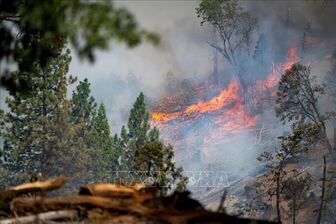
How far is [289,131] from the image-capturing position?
7900cm

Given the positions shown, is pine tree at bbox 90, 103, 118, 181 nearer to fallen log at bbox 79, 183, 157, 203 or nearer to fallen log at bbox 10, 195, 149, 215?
fallen log at bbox 10, 195, 149, 215

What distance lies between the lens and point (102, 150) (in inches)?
2500

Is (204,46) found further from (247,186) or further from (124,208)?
(124,208)

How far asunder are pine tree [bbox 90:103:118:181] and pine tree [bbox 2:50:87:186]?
3386 millimetres

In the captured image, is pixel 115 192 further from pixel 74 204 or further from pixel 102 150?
pixel 102 150

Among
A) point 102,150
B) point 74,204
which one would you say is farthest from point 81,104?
point 74,204

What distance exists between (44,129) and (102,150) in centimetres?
918

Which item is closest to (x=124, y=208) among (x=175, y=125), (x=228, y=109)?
(x=228, y=109)

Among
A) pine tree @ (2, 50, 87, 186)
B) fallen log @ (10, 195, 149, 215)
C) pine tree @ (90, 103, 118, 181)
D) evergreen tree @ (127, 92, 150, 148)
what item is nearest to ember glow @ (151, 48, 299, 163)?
evergreen tree @ (127, 92, 150, 148)

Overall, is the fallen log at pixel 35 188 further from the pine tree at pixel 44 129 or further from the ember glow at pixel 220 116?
the ember glow at pixel 220 116

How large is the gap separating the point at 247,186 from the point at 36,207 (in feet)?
172

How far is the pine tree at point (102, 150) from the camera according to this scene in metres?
61.8

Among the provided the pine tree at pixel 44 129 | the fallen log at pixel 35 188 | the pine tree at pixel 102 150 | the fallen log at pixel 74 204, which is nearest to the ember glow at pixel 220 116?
the pine tree at pixel 102 150

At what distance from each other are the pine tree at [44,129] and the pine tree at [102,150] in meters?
3.39
